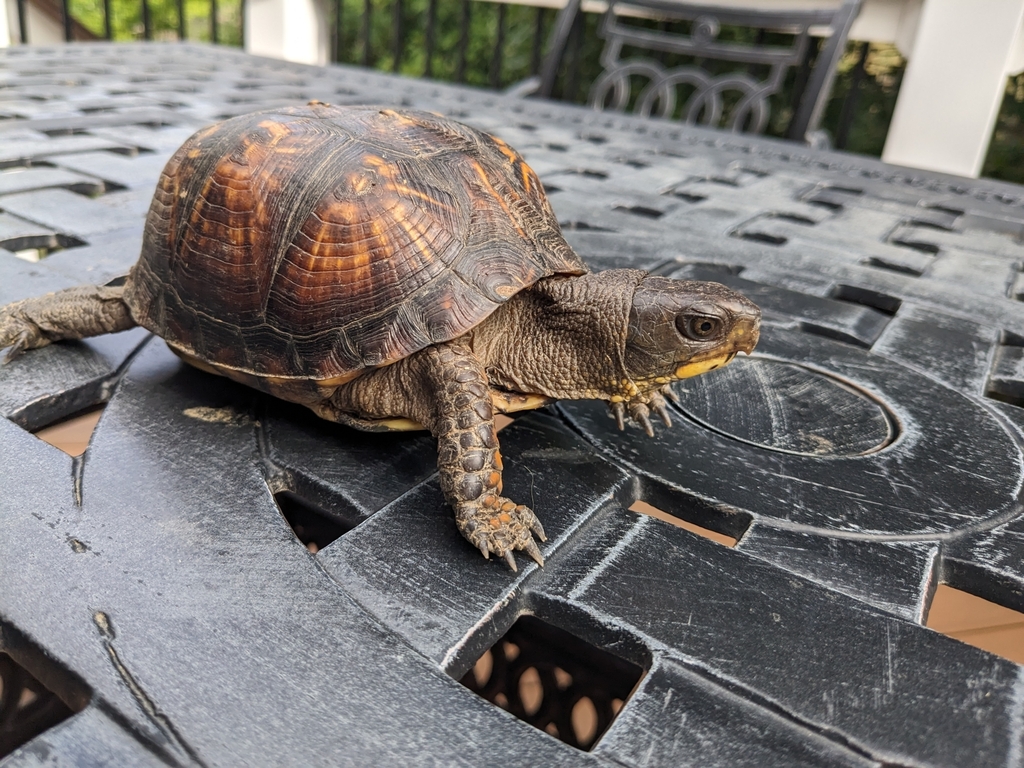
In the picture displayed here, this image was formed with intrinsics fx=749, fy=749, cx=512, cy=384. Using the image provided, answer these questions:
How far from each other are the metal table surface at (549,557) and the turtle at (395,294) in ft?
0.41

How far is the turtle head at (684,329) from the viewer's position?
1642 mm

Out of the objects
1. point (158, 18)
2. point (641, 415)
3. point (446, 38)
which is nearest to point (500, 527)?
point (641, 415)

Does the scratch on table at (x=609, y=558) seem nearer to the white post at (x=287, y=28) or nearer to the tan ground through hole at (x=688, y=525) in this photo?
the tan ground through hole at (x=688, y=525)

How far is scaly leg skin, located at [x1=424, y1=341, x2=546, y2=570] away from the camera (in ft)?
4.42

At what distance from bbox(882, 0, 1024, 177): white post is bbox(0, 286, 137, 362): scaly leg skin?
5640 mm

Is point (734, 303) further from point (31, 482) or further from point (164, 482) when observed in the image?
point (31, 482)

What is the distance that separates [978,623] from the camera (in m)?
3.08

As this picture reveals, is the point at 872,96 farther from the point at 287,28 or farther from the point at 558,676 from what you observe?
the point at 558,676

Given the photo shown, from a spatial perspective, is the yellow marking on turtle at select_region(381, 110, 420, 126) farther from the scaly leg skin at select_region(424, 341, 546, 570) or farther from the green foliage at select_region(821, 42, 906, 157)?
the green foliage at select_region(821, 42, 906, 157)

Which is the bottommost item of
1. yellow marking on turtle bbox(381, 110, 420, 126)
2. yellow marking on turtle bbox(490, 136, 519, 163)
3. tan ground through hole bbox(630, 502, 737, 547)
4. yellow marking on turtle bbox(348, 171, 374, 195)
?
tan ground through hole bbox(630, 502, 737, 547)

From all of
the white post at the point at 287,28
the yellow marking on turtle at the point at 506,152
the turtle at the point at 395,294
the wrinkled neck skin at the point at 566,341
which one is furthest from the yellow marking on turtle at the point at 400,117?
the white post at the point at 287,28

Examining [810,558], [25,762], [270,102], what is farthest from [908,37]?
[25,762]

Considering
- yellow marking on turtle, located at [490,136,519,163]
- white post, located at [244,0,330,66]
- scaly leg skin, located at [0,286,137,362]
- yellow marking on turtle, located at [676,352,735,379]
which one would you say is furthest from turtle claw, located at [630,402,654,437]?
white post, located at [244,0,330,66]

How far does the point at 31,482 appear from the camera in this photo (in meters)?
1.43
